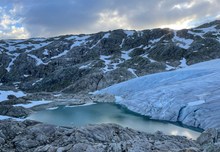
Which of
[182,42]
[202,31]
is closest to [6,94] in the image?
[182,42]

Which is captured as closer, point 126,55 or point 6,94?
point 6,94

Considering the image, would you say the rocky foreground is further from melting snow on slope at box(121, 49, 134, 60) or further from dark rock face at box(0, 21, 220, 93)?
melting snow on slope at box(121, 49, 134, 60)

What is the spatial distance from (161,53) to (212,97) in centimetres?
9488

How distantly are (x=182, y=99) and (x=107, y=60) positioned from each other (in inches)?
3972

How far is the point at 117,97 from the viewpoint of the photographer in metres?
106

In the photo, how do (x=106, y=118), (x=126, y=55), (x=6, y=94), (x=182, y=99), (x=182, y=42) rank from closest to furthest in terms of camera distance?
(x=182, y=99)
(x=106, y=118)
(x=6, y=94)
(x=182, y=42)
(x=126, y=55)

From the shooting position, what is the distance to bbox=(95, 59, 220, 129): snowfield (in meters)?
64.8

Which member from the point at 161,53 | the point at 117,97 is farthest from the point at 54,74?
the point at 117,97

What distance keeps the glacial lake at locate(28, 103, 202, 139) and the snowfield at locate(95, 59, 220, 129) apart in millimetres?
2449

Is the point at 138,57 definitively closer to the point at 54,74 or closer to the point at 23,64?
the point at 54,74

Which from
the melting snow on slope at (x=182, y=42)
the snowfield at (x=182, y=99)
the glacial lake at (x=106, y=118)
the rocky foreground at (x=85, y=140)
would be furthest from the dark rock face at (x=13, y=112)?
the melting snow on slope at (x=182, y=42)

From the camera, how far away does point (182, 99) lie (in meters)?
73.1

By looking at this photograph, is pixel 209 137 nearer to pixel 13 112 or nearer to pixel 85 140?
pixel 85 140

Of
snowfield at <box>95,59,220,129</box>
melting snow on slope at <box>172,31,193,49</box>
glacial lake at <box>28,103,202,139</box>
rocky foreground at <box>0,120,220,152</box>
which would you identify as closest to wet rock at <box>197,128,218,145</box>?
rocky foreground at <box>0,120,220,152</box>
